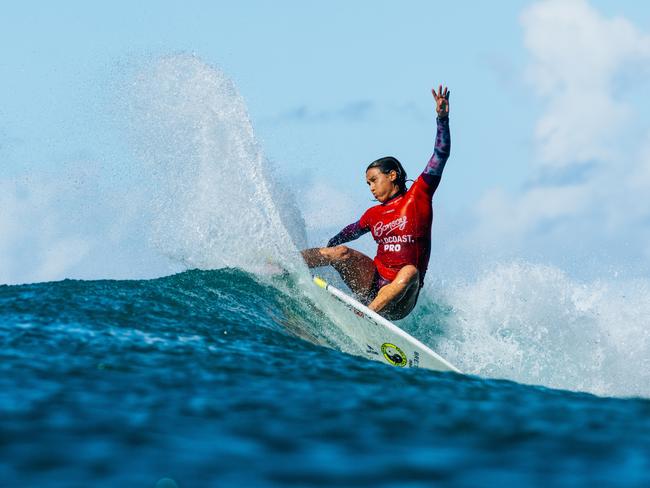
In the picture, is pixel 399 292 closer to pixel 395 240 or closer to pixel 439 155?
pixel 395 240

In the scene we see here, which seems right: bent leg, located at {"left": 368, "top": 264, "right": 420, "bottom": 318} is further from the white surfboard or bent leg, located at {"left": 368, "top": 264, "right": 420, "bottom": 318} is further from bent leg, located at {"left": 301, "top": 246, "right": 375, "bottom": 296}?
bent leg, located at {"left": 301, "top": 246, "right": 375, "bottom": 296}

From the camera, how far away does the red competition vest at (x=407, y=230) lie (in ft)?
32.9

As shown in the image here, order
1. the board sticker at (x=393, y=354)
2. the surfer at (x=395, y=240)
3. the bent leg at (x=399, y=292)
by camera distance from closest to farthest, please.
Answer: the board sticker at (x=393, y=354) → the bent leg at (x=399, y=292) → the surfer at (x=395, y=240)

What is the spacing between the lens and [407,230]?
32.9 feet

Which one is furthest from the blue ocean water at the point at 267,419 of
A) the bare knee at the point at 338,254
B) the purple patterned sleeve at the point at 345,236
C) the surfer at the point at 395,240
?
the purple patterned sleeve at the point at 345,236

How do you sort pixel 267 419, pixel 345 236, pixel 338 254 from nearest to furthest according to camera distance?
pixel 267 419 < pixel 338 254 < pixel 345 236

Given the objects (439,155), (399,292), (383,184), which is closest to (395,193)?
(383,184)

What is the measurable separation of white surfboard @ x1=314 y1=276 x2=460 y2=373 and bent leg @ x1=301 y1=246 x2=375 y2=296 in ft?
3.65

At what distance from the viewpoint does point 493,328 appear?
11742 millimetres

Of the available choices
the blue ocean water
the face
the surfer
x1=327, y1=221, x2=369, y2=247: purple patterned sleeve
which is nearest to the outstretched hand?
the surfer

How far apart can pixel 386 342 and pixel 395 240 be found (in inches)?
69.9

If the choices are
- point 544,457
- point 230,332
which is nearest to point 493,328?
point 230,332

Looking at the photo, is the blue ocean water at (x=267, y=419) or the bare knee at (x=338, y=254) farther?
the bare knee at (x=338, y=254)

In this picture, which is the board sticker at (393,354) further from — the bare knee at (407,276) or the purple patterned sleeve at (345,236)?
the purple patterned sleeve at (345,236)
